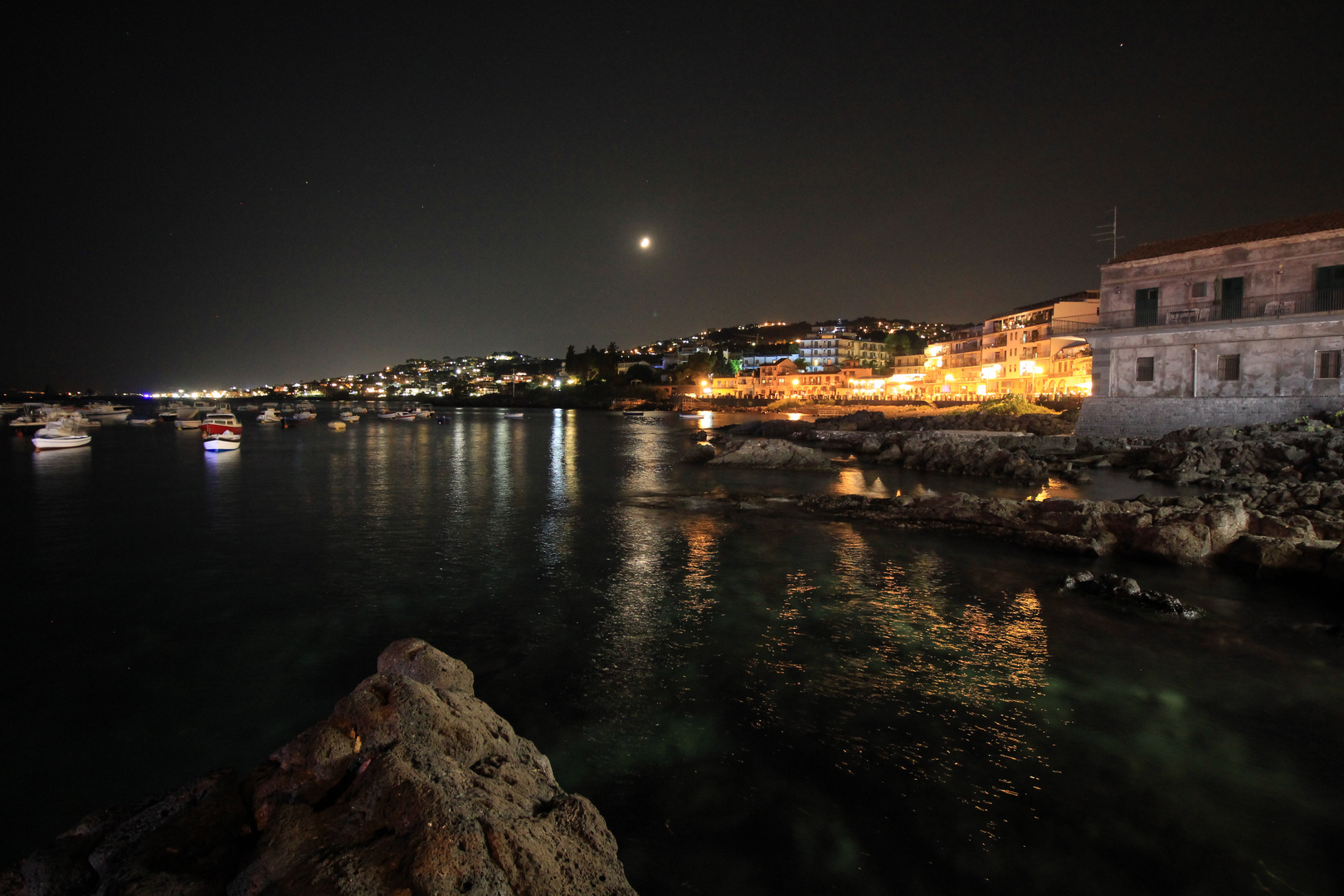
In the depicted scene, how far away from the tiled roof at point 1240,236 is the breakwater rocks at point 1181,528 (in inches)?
696

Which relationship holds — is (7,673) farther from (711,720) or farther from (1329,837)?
(1329,837)

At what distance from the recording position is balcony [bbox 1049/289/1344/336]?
2509 cm

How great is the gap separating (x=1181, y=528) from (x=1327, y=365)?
20513 mm

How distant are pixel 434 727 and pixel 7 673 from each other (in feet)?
29.5

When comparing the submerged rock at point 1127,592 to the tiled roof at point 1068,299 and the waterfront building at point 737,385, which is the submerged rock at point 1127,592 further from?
the waterfront building at point 737,385

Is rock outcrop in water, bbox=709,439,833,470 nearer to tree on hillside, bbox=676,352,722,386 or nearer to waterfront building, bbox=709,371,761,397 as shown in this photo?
waterfront building, bbox=709,371,761,397

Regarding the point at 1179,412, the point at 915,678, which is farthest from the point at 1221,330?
the point at 915,678

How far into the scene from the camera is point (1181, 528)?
500 inches

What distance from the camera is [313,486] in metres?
26.6

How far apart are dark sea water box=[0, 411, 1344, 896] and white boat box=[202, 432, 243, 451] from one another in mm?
25830

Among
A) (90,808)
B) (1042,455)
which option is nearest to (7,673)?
(90,808)

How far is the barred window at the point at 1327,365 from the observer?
24875mm

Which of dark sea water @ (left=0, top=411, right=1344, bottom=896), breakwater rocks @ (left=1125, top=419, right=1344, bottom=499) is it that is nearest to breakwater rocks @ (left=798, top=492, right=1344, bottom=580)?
dark sea water @ (left=0, top=411, right=1344, bottom=896)

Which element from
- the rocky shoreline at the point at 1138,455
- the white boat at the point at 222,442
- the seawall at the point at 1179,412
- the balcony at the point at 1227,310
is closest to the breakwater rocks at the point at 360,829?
the rocky shoreline at the point at 1138,455
